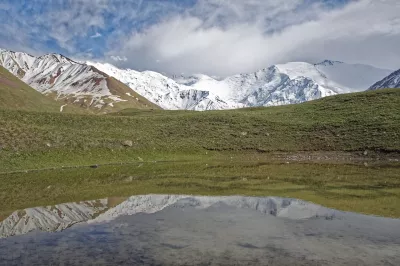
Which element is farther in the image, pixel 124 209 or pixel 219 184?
pixel 219 184

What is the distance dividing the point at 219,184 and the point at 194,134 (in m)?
35.6

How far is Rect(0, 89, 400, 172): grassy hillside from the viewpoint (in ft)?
177

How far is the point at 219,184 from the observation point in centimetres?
3406

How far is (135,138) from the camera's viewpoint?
63781 mm

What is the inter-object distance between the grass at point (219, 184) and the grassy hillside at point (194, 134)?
32.7ft

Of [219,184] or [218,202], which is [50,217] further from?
[219,184]

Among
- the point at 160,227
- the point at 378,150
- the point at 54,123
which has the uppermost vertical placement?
the point at 54,123

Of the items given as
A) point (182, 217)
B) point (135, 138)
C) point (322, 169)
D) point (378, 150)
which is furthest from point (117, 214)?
point (378, 150)

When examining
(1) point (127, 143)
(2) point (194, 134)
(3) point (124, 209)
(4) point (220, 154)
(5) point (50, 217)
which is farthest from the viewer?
(2) point (194, 134)

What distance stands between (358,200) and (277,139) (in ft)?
131

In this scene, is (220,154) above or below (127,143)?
below

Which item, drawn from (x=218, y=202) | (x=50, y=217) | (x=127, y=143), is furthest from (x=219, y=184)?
(x=127, y=143)

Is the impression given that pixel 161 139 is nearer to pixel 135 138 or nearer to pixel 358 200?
pixel 135 138

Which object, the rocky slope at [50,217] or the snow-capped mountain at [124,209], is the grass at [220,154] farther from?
the snow-capped mountain at [124,209]
